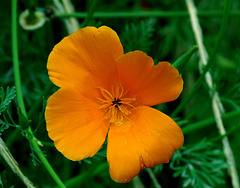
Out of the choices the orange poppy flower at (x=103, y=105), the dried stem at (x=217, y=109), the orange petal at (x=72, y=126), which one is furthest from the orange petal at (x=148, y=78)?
the dried stem at (x=217, y=109)

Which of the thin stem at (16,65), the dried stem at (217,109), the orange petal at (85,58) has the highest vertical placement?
the thin stem at (16,65)

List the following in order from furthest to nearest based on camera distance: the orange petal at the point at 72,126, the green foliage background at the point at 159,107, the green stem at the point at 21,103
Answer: the green foliage background at the point at 159,107
the green stem at the point at 21,103
the orange petal at the point at 72,126

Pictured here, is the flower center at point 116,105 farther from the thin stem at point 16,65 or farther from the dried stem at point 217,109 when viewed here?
the dried stem at point 217,109

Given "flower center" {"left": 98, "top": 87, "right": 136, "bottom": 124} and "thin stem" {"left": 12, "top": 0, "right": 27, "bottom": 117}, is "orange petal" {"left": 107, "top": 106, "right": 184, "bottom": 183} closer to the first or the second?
"flower center" {"left": 98, "top": 87, "right": 136, "bottom": 124}

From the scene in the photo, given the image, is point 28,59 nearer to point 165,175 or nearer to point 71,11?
point 71,11

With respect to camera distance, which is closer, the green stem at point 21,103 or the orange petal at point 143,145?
the orange petal at point 143,145
